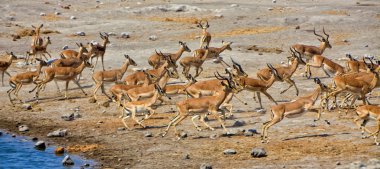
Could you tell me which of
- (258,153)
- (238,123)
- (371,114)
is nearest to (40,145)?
(238,123)

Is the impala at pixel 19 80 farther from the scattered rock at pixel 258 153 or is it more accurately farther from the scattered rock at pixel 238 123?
the scattered rock at pixel 258 153

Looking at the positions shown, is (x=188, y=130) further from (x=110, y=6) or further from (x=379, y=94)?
(x=110, y=6)

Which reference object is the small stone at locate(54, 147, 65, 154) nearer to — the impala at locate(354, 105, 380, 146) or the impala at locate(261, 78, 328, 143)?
the impala at locate(261, 78, 328, 143)

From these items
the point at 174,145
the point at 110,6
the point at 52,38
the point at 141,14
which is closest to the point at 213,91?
the point at 174,145

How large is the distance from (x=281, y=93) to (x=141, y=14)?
77.2 ft

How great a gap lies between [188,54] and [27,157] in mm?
15706

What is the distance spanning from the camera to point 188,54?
32719 mm

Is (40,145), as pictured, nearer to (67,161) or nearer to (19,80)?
(67,161)

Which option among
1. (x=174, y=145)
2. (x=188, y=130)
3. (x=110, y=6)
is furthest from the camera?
(x=110, y=6)

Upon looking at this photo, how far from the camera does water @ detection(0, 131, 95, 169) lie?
17.0m

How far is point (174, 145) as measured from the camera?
18.0 m

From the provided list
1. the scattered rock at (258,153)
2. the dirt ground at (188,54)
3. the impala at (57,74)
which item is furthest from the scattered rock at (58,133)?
the scattered rock at (258,153)

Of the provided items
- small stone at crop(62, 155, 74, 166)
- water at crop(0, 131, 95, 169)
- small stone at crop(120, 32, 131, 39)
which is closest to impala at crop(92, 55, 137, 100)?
water at crop(0, 131, 95, 169)

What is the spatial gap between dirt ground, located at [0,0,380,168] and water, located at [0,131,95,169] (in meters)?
0.58
